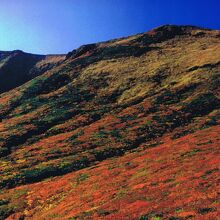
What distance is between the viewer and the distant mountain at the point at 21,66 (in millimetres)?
157712

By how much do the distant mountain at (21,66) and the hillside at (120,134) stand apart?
23256mm

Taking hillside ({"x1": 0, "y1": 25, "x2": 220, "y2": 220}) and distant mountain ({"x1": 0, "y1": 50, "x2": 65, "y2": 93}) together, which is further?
distant mountain ({"x1": 0, "y1": 50, "x2": 65, "y2": 93})

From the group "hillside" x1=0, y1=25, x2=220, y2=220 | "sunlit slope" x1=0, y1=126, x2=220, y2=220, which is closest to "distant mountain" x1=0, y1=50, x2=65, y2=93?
"hillside" x1=0, y1=25, x2=220, y2=220

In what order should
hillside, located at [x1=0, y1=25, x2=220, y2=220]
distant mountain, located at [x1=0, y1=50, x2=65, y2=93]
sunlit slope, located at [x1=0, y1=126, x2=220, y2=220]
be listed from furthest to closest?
1. distant mountain, located at [x1=0, y1=50, x2=65, y2=93]
2. hillside, located at [x1=0, y1=25, x2=220, y2=220]
3. sunlit slope, located at [x1=0, y1=126, x2=220, y2=220]

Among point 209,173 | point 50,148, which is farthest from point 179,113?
point 209,173

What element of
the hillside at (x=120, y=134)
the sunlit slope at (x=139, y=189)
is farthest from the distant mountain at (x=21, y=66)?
the sunlit slope at (x=139, y=189)

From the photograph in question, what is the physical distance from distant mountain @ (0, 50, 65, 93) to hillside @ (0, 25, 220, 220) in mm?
23256

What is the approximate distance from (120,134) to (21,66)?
364ft

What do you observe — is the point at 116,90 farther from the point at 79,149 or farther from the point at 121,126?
the point at 79,149

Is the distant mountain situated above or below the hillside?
above

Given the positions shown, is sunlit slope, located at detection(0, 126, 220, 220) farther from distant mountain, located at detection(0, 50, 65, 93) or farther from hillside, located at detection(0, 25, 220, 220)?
distant mountain, located at detection(0, 50, 65, 93)

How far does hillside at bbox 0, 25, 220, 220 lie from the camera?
34000mm

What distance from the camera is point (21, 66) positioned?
172125 millimetres

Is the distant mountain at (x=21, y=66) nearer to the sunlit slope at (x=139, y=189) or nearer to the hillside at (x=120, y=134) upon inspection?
the hillside at (x=120, y=134)
